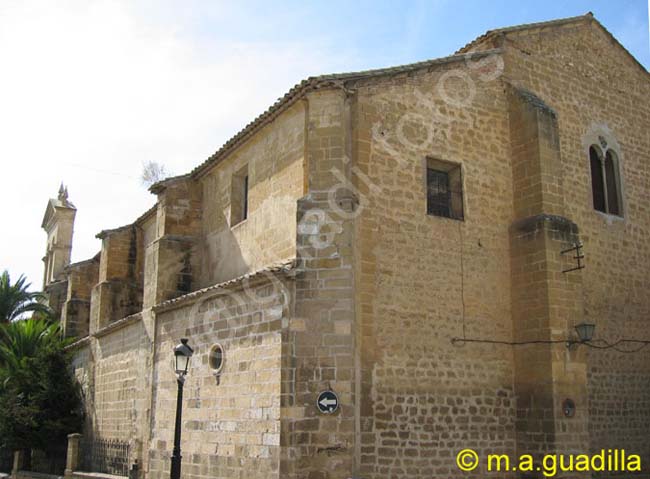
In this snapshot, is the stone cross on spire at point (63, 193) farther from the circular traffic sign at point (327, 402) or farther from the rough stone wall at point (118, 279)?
the circular traffic sign at point (327, 402)

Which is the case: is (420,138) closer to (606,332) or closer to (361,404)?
(361,404)

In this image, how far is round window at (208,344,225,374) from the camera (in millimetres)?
13062

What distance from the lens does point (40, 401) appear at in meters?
19.7

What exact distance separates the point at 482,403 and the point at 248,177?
6.79 m

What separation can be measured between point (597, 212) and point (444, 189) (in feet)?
13.4

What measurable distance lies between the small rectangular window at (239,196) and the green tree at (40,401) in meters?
8.65

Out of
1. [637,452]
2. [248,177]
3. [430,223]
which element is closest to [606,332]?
[637,452]

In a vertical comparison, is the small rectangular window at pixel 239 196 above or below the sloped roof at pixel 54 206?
below

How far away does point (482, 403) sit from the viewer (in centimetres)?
1272

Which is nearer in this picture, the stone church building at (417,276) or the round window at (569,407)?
the stone church building at (417,276)

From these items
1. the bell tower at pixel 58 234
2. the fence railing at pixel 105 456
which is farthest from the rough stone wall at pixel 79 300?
the bell tower at pixel 58 234

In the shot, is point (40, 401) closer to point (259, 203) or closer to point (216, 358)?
point (216, 358)

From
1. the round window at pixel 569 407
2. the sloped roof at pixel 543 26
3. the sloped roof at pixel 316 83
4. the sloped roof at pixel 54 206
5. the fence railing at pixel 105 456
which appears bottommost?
the fence railing at pixel 105 456

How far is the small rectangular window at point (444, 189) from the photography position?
1332cm
